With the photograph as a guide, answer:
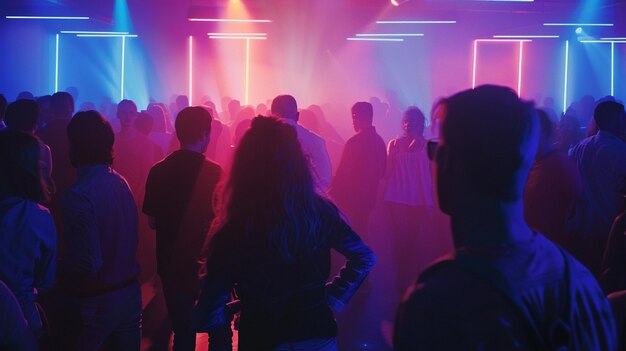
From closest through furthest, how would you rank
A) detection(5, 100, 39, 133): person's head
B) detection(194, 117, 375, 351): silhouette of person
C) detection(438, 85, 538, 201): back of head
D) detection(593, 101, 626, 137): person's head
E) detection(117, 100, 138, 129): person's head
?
1. detection(438, 85, 538, 201): back of head
2. detection(194, 117, 375, 351): silhouette of person
3. detection(5, 100, 39, 133): person's head
4. detection(593, 101, 626, 137): person's head
5. detection(117, 100, 138, 129): person's head

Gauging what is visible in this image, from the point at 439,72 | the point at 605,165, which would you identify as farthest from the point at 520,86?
the point at 605,165

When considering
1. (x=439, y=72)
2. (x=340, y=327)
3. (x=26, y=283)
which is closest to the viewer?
(x=26, y=283)

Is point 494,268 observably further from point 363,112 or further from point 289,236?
point 363,112

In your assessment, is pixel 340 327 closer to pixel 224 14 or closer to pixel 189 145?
pixel 189 145

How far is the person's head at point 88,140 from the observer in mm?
3061

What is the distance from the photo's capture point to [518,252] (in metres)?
1.21

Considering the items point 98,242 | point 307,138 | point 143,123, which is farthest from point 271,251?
point 143,123

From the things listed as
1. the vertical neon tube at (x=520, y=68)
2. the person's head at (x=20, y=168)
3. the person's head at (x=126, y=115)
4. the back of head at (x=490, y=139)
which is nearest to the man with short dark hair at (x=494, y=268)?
the back of head at (x=490, y=139)

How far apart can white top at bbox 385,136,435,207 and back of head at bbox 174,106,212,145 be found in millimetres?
2932

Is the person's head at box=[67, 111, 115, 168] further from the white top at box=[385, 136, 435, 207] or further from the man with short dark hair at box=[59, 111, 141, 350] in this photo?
the white top at box=[385, 136, 435, 207]

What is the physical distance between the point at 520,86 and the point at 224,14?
33.3ft

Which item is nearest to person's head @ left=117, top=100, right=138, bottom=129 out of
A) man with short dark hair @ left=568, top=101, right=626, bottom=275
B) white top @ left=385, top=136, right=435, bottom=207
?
white top @ left=385, top=136, right=435, bottom=207

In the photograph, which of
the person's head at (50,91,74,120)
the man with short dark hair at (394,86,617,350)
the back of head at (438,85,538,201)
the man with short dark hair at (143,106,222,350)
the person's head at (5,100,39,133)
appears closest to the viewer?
the man with short dark hair at (394,86,617,350)

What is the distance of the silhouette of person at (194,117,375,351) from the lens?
2.34 metres
